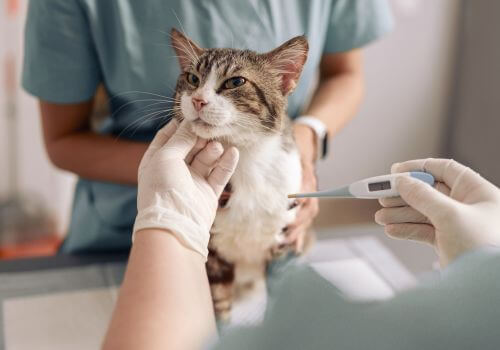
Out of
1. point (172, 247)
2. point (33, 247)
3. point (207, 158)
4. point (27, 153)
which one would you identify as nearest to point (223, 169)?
point (207, 158)

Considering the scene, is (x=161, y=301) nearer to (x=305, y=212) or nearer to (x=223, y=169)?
(x=223, y=169)

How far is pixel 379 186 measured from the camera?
63 centimetres

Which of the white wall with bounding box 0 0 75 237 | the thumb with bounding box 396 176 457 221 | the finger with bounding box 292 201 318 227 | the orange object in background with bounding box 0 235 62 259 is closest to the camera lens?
the thumb with bounding box 396 176 457 221

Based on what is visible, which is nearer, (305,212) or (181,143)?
(181,143)

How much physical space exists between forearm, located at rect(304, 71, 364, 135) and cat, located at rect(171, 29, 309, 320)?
166 millimetres

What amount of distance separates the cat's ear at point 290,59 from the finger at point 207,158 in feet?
0.34

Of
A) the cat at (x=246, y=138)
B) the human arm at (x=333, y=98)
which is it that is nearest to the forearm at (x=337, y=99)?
the human arm at (x=333, y=98)

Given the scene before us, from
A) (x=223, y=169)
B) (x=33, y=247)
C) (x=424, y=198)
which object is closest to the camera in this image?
(x=424, y=198)

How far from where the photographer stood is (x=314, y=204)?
81cm

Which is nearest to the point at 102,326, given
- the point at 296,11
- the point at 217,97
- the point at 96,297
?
the point at 96,297

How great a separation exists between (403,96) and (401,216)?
571 millimetres

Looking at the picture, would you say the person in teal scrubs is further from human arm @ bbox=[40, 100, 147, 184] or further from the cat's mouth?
human arm @ bbox=[40, 100, 147, 184]

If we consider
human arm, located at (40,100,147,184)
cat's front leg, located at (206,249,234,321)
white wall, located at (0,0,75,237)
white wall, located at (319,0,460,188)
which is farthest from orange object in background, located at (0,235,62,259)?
cat's front leg, located at (206,249,234,321)

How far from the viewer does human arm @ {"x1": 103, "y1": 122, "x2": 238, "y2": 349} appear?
54 centimetres
